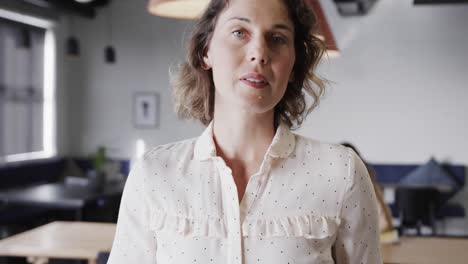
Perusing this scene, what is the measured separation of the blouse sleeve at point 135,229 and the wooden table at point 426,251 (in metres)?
1.85

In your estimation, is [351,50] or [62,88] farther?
[62,88]

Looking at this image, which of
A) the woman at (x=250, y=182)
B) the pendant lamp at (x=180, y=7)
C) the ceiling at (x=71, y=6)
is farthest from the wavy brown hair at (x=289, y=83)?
the ceiling at (x=71, y=6)

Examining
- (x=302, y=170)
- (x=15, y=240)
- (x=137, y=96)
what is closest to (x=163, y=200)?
(x=302, y=170)

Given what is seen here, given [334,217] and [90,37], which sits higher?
[90,37]

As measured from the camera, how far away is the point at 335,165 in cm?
111

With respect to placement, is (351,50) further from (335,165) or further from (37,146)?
(335,165)

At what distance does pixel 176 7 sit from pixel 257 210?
131 centimetres

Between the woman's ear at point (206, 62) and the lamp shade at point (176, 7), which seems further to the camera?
the lamp shade at point (176, 7)

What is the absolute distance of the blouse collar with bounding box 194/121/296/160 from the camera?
44.5 inches

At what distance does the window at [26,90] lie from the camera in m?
6.56

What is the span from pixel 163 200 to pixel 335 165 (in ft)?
1.10

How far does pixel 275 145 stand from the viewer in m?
1.13

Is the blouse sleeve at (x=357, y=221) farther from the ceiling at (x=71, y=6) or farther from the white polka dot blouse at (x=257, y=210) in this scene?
the ceiling at (x=71, y=6)

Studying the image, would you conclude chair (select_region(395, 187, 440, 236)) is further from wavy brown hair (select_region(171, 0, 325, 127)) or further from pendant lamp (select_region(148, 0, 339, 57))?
wavy brown hair (select_region(171, 0, 325, 127))
